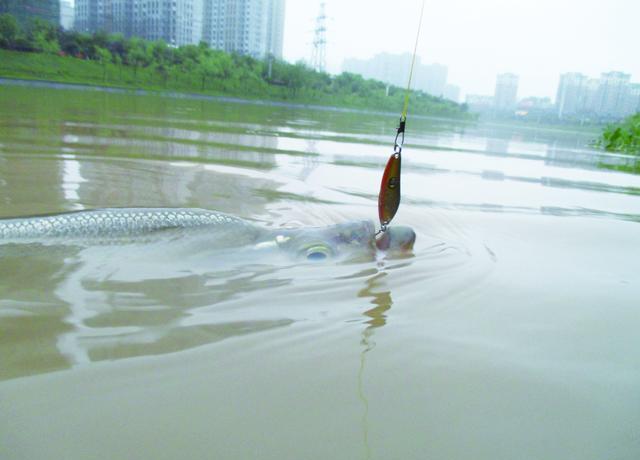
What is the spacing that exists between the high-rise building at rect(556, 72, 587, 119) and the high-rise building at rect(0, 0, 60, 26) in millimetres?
23886

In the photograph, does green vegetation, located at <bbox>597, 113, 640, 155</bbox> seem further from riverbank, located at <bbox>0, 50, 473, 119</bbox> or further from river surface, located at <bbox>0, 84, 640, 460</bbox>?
riverbank, located at <bbox>0, 50, 473, 119</bbox>

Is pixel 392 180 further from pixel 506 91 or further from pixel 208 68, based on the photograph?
pixel 506 91

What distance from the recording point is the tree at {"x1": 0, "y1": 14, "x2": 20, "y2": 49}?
22906 millimetres

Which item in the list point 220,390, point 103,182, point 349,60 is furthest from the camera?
point 349,60

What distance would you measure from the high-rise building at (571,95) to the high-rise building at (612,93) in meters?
0.88

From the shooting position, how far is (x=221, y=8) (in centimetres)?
2942

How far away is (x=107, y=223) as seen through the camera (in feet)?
7.78

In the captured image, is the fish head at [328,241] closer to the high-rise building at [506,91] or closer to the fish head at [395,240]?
the fish head at [395,240]

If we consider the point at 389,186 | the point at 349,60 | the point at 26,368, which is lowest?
the point at 26,368

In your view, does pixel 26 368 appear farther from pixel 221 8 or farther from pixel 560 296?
pixel 221 8

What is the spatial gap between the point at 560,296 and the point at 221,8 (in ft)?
102

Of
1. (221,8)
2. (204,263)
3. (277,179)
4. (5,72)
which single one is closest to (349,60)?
(221,8)

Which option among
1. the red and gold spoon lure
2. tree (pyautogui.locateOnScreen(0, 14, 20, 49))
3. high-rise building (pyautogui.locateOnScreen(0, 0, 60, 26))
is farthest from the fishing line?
high-rise building (pyautogui.locateOnScreen(0, 0, 60, 26))

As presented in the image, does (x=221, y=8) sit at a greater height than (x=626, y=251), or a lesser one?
greater
